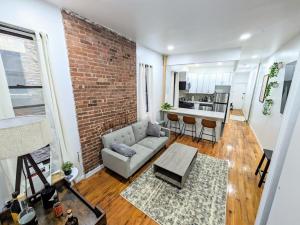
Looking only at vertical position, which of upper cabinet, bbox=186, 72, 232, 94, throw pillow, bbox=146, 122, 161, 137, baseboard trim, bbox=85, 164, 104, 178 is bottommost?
baseboard trim, bbox=85, 164, 104, 178

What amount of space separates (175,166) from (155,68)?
3.20 m

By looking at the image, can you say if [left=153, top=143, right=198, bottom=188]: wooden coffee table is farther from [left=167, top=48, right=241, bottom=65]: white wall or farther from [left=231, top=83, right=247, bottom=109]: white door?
[left=231, top=83, right=247, bottom=109]: white door

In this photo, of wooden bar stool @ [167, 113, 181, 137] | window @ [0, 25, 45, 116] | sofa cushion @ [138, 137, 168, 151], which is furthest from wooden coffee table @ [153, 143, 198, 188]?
window @ [0, 25, 45, 116]

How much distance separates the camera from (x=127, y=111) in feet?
10.9

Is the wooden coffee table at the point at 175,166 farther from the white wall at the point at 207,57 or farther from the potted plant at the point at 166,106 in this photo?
the white wall at the point at 207,57

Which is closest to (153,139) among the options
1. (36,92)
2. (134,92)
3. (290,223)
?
(134,92)

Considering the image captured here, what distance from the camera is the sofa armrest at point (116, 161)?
2227mm

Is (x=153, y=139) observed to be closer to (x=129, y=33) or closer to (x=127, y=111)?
(x=127, y=111)

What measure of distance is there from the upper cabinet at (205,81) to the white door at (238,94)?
3.52 m

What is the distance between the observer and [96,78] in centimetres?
244

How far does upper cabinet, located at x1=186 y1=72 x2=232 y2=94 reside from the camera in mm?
6438

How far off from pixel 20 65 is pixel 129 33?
1.97m

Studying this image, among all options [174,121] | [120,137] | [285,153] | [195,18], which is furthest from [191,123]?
[285,153]

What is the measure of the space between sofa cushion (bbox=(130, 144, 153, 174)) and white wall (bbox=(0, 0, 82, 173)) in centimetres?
97
